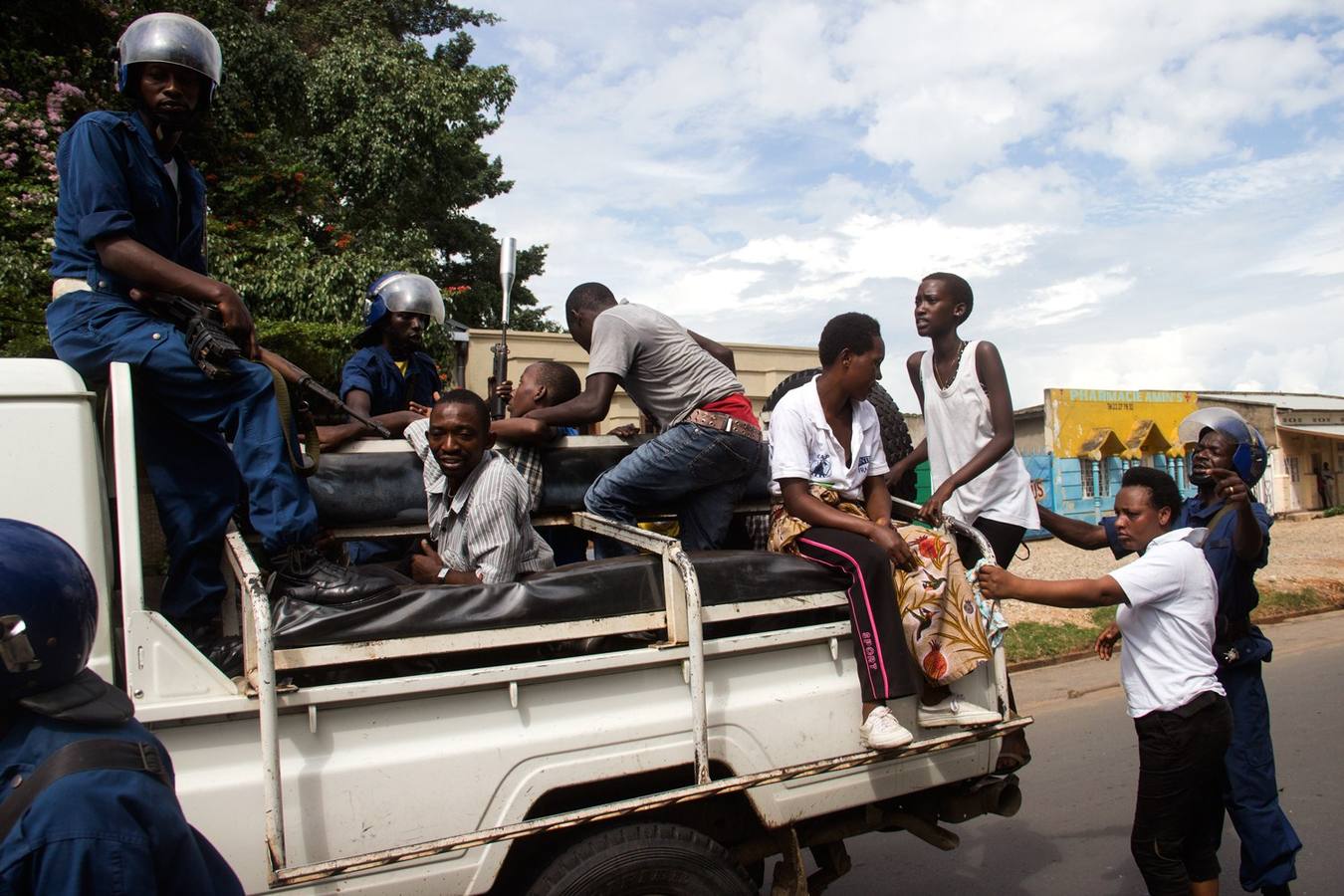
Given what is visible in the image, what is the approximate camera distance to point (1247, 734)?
3621mm

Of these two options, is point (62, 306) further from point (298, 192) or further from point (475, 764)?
point (298, 192)

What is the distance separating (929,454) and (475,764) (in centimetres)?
272

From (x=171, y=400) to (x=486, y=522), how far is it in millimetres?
896

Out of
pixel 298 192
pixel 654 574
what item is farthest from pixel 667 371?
pixel 298 192

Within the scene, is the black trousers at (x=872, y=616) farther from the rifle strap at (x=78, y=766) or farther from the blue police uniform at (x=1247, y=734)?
the rifle strap at (x=78, y=766)

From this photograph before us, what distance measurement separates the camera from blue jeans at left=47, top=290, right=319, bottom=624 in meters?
2.62

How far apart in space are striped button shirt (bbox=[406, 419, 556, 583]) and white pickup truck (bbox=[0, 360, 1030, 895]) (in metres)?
0.27

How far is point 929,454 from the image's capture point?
4.48 m

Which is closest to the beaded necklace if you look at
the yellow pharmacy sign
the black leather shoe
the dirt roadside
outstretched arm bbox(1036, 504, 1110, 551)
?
outstretched arm bbox(1036, 504, 1110, 551)

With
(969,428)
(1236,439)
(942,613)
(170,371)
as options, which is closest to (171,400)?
(170,371)

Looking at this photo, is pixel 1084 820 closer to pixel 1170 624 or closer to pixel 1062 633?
pixel 1170 624

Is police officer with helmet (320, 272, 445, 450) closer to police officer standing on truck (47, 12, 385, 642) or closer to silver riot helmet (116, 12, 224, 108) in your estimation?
police officer standing on truck (47, 12, 385, 642)

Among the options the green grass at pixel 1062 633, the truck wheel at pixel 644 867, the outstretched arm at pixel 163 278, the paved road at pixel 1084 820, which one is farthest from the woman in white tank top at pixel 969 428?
the green grass at pixel 1062 633

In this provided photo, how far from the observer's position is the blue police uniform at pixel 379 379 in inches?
164
